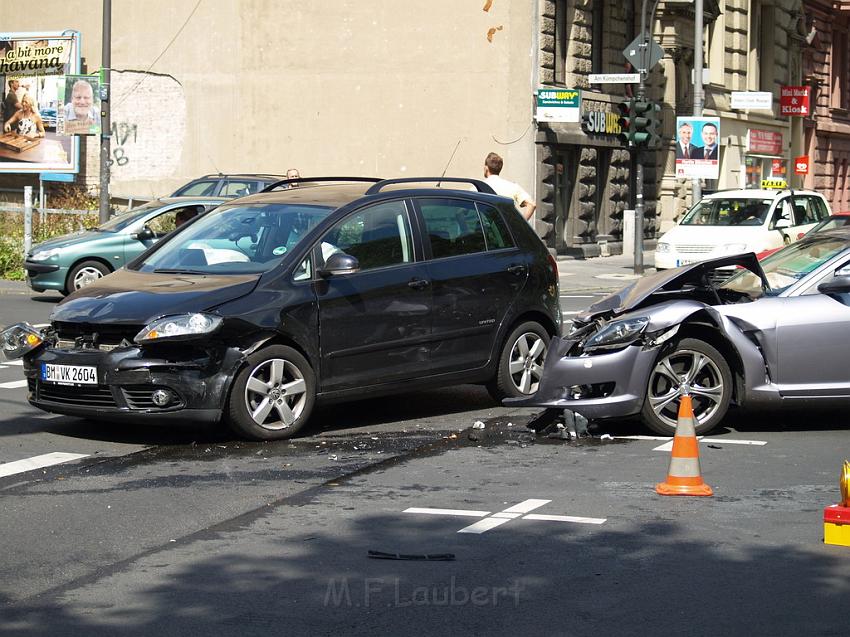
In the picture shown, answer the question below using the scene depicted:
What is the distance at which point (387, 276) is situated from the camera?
986 cm

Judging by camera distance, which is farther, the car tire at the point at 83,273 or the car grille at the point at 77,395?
the car tire at the point at 83,273

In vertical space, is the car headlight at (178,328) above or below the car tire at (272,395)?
above

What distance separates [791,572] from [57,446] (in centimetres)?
500

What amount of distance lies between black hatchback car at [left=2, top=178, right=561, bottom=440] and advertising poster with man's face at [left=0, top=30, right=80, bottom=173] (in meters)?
26.8

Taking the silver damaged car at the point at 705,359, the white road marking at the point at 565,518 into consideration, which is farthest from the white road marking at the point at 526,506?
the silver damaged car at the point at 705,359

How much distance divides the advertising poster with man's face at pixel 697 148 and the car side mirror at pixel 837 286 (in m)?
18.7

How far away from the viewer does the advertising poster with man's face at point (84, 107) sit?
80.2 ft

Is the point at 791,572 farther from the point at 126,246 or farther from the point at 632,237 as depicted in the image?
the point at 632,237

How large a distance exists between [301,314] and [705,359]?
265 cm

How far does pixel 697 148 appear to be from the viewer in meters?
28.1

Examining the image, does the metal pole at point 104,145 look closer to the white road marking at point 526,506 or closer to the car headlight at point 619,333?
the car headlight at point 619,333

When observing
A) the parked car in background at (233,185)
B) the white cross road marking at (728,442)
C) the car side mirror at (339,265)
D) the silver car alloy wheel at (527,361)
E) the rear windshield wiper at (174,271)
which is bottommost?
the white cross road marking at (728,442)

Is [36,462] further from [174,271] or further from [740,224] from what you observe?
[740,224]

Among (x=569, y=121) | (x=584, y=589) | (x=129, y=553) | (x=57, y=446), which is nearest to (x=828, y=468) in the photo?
(x=584, y=589)
